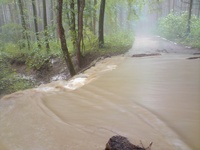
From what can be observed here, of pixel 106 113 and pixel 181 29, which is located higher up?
pixel 181 29

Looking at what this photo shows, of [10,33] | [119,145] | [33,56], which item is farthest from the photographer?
[10,33]

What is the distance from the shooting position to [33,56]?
15.7 metres

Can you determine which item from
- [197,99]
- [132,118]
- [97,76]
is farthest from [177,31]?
[132,118]

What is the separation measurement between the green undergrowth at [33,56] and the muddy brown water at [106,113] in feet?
12.1

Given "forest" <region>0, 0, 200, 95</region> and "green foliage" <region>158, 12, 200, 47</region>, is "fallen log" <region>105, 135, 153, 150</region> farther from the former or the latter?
"green foliage" <region>158, 12, 200, 47</region>

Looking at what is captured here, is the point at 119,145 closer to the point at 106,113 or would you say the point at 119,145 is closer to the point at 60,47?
the point at 106,113

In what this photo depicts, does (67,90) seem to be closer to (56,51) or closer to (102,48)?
(102,48)

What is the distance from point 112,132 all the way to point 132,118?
2.25 feet

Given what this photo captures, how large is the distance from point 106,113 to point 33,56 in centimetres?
1212

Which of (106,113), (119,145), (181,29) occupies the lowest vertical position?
(106,113)

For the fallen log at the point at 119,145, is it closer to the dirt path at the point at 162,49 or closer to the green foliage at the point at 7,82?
the green foliage at the point at 7,82

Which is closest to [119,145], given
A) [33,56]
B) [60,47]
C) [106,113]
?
[106,113]

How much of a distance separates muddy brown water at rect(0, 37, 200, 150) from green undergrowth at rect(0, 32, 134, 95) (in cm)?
368

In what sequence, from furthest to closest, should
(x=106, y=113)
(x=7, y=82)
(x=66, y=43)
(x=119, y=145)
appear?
(x=66, y=43)
(x=7, y=82)
(x=106, y=113)
(x=119, y=145)
